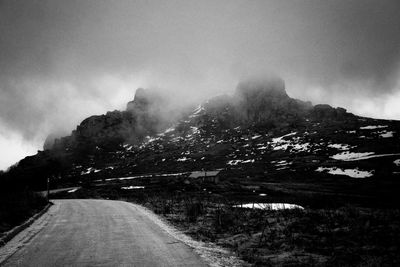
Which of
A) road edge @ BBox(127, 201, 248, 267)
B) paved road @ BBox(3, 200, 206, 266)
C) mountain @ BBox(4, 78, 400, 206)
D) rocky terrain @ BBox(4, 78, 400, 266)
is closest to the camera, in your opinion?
paved road @ BBox(3, 200, 206, 266)

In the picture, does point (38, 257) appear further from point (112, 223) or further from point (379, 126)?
point (379, 126)

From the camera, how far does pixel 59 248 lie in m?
11.3

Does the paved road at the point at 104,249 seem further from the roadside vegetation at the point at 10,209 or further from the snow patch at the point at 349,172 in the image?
the snow patch at the point at 349,172

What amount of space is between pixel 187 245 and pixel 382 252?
711 cm

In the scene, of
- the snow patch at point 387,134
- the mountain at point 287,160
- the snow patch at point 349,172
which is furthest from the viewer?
the snow patch at point 387,134

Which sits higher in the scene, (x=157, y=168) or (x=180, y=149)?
(x=180, y=149)

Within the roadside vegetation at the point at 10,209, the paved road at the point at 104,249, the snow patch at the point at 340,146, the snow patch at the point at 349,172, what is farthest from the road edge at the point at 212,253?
the snow patch at the point at 340,146

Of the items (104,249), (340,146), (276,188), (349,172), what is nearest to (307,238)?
(104,249)

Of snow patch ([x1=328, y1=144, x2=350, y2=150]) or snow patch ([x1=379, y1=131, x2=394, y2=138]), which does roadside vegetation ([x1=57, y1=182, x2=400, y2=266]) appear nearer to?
snow patch ([x1=328, y1=144, x2=350, y2=150])

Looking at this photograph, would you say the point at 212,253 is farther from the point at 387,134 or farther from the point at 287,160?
the point at 387,134

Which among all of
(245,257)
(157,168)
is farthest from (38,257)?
(157,168)

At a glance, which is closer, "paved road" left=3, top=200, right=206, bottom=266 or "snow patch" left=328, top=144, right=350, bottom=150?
"paved road" left=3, top=200, right=206, bottom=266

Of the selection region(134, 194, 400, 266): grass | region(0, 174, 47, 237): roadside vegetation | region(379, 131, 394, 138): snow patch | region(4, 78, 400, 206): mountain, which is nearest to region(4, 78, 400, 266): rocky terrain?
region(134, 194, 400, 266): grass

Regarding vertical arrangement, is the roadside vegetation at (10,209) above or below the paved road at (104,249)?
above
